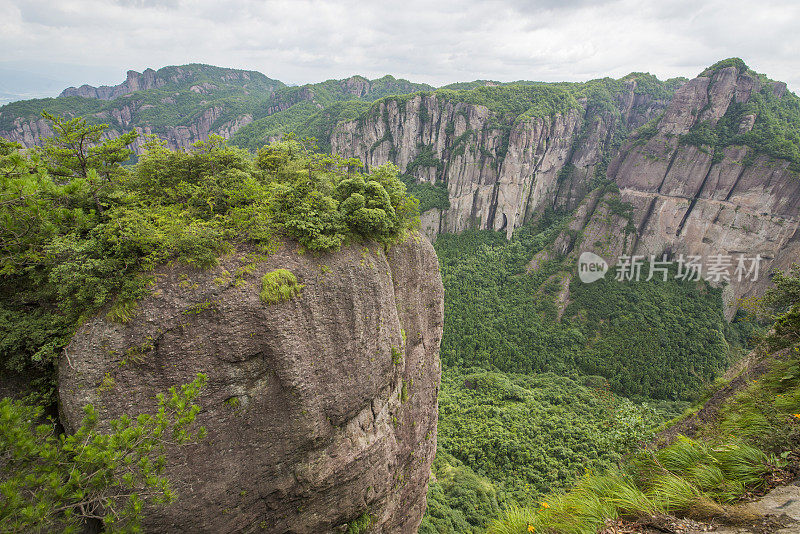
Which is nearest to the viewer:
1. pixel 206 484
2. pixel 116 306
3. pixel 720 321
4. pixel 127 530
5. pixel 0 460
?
pixel 127 530

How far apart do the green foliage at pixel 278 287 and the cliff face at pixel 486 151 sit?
220 ft

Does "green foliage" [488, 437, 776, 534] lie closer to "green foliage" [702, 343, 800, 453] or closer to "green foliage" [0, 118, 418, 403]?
→ "green foliage" [702, 343, 800, 453]

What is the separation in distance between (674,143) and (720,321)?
33232 mm

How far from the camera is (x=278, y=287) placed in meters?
9.64

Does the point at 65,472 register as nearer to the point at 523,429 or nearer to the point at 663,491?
the point at 663,491

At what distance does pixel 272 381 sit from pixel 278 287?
3.03m

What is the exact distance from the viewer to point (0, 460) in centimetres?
593

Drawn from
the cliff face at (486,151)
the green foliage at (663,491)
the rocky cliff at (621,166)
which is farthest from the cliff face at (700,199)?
the green foliage at (663,491)

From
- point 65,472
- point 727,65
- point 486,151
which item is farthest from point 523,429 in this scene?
point 727,65

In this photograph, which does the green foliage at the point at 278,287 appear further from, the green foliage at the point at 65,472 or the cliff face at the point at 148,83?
the cliff face at the point at 148,83

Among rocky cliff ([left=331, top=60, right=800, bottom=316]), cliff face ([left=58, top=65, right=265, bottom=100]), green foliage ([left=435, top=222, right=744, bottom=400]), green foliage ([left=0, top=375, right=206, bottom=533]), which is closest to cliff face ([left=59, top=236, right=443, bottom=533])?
green foliage ([left=0, top=375, right=206, bottom=533])

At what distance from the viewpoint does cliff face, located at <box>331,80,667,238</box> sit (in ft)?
248

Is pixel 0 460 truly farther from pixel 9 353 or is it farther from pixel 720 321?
pixel 720 321

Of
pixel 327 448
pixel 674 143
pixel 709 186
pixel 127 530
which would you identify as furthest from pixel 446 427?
pixel 674 143
